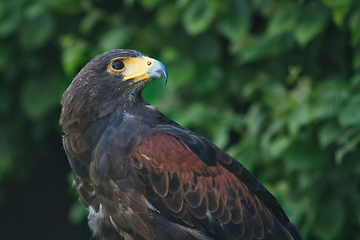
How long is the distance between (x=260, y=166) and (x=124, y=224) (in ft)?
6.07

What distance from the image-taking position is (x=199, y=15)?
13.0 feet

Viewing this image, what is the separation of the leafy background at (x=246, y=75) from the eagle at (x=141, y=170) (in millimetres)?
990

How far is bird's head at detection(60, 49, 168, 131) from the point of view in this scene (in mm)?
2613

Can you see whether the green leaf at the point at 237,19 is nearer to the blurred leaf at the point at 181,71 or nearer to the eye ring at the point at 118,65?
the blurred leaf at the point at 181,71

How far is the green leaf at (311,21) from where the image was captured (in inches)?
141

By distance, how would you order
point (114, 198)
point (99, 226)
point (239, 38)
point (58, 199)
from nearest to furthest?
point (114, 198), point (99, 226), point (239, 38), point (58, 199)

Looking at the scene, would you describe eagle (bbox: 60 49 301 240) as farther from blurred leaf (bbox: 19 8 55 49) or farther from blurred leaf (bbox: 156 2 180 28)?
blurred leaf (bbox: 19 8 55 49)

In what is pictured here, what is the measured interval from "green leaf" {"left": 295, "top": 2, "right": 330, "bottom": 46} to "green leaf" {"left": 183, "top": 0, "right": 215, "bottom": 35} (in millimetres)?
791

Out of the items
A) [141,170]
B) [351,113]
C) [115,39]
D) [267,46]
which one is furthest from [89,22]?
[351,113]

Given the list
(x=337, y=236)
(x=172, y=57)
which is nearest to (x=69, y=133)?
(x=172, y=57)

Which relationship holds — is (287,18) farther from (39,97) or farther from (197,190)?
(39,97)

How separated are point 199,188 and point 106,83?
0.85 metres

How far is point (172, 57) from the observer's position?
4074 millimetres

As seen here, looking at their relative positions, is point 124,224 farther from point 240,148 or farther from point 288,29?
point 288,29
